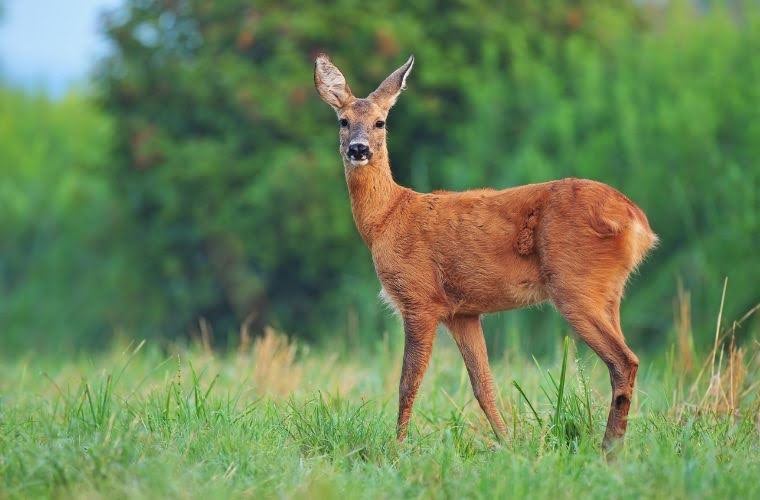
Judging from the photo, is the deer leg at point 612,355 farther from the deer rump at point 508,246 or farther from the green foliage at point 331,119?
the green foliage at point 331,119

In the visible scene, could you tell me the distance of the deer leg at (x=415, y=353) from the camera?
689cm

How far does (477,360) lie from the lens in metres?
7.17

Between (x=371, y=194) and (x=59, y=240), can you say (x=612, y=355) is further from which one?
(x=59, y=240)

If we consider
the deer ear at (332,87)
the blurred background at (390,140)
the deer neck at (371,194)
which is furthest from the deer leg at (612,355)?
the blurred background at (390,140)

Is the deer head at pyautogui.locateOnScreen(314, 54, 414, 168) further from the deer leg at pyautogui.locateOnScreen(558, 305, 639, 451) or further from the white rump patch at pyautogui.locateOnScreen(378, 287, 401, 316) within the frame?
the deer leg at pyautogui.locateOnScreen(558, 305, 639, 451)

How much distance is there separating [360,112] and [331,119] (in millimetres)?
12499

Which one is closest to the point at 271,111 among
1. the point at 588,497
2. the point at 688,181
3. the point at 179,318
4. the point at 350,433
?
the point at 179,318

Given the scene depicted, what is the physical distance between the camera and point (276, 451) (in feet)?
19.4

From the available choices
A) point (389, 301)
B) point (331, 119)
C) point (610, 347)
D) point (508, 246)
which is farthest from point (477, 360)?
point (331, 119)

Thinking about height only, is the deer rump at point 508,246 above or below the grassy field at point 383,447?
above

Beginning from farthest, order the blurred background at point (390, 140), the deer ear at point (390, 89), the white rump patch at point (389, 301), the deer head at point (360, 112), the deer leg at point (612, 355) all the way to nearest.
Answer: the blurred background at point (390, 140)
the deer ear at point (390, 89)
the deer head at point (360, 112)
the white rump patch at point (389, 301)
the deer leg at point (612, 355)

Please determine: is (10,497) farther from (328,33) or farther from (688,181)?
(328,33)

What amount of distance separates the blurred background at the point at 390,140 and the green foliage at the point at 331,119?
0.04 meters

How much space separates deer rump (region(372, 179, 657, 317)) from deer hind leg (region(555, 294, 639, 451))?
8 centimetres
